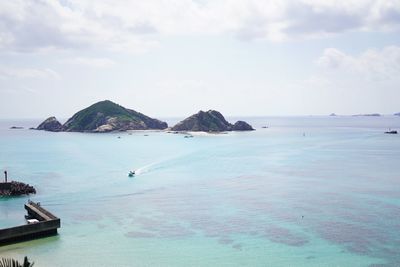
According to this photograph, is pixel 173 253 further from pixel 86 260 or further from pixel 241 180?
pixel 241 180

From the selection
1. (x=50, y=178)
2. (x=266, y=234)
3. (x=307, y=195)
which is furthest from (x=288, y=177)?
(x=50, y=178)

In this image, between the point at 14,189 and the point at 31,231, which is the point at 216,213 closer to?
the point at 31,231

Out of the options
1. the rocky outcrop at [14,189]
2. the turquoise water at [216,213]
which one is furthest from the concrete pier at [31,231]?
the rocky outcrop at [14,189]

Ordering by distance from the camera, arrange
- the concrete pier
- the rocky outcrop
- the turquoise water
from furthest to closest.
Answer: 1. the rocky outcrop
2. the concrete pier
3. the turquoise water

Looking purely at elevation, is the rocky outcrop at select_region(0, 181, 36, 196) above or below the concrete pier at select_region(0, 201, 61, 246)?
above

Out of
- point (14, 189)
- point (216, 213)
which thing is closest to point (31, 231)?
point (216, 213)

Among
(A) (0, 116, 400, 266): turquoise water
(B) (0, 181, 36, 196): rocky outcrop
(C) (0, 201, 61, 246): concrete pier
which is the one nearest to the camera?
(A) (0, 116, 400, 266): turquoise water

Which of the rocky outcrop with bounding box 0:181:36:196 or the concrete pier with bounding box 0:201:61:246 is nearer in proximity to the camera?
the concrete pier with bounding box 0:201:61:246

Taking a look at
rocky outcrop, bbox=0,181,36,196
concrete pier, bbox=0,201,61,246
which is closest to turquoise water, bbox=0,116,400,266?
concrete pier, bbox=0,201,61,246

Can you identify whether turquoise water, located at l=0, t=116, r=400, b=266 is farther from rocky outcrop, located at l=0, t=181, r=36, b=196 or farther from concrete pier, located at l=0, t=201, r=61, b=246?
rocky outcrop, located at l=0, t=181, r=36, b=196

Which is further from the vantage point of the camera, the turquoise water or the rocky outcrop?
the rocky outcrop
